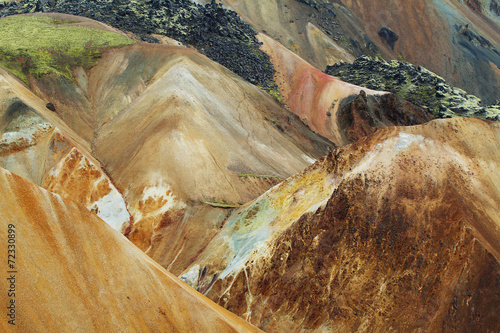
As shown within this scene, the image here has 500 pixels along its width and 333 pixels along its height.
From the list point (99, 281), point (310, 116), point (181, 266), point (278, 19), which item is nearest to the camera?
point (99, 281)

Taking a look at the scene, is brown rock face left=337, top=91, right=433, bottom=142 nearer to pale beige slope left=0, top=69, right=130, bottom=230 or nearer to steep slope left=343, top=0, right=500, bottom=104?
pale beige slope left=0, top=69, right=130, bottom=230

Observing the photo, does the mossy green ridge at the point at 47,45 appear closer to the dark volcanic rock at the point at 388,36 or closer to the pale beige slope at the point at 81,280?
the pale beige slope at the point at 81,280

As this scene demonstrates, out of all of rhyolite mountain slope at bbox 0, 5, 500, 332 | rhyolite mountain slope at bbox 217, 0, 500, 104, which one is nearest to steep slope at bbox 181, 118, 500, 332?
rhyolite mountain slope at bbox 0, 5, 500, 332

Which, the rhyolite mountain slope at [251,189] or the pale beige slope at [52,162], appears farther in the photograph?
the pale beige slope at [52,162]

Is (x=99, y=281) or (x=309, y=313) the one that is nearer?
(x=99, y=281)

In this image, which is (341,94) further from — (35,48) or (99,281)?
(99,281)

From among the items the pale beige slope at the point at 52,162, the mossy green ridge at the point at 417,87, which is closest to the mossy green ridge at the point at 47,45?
the pale beige slope at the point at 52,162

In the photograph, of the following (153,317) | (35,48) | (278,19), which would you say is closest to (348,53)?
(278,19)
